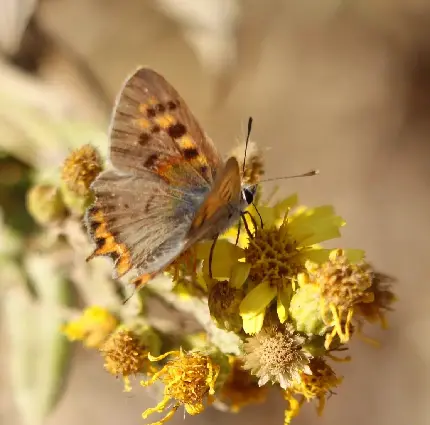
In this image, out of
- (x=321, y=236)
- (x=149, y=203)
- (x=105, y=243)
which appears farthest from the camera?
(x=321, y=236)

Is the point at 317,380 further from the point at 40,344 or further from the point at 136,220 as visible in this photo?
the point at 40,344

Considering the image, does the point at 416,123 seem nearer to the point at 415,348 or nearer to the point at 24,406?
the point at 415,348

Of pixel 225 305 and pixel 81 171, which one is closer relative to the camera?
pixel 225 305

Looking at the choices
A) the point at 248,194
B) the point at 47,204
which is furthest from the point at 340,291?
the point at 47,204

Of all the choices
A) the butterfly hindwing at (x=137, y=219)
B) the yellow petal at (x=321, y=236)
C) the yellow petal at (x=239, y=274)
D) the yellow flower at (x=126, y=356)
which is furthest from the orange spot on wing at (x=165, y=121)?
the yellow flower at (x=126, y=356)

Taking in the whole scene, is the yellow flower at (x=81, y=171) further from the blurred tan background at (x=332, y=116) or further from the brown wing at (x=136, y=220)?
the blurred tan background at (x=332, y=116)

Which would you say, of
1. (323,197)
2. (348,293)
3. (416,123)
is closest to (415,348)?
(323,197)
